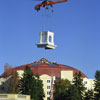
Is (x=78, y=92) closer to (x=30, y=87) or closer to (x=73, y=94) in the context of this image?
(x=73, y=94)

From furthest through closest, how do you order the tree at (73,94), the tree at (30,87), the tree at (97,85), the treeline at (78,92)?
the tree at (97,85), the treeline at (78,92), the tree at (30,87), the tree at (73,94)

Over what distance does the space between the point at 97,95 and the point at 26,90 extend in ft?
99.5

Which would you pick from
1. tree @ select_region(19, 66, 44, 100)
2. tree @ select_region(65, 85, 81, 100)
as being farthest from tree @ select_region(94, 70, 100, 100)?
tree @ select_region(19, 66, 44, 100)

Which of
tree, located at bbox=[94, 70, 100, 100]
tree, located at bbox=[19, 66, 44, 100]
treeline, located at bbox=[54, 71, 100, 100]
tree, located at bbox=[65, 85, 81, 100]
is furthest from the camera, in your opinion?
tree, located at bbox=[94, 70, 100, 100]

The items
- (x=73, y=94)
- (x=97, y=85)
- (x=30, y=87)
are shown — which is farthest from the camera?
(x=97, y=85)

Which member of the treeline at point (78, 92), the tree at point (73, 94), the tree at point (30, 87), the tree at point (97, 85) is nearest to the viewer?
the tree at point (73, 94)

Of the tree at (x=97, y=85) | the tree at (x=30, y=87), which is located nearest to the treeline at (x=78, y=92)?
the tree at (x=97, y=85)

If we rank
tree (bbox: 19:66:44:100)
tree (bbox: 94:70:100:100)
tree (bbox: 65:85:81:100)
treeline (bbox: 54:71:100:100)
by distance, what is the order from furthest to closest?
tree (bbox: 94:70:100:100), treeline (bbox: 54:71:100:100), tree (bbox: 19:66:44:100), tree (bbox: 65:85:81:100)

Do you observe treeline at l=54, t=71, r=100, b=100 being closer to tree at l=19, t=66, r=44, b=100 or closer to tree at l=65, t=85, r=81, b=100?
tree at l=65, t=85, r=81, b=100

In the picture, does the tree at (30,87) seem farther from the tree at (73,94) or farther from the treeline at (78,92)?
the tree at (73,94)

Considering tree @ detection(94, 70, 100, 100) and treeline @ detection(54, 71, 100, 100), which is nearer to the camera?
treeline @ detection(54, 71, 100, 100)

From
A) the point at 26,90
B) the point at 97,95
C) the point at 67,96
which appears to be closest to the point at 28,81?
the point at 26,90

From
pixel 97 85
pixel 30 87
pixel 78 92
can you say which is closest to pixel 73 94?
pixel 78 92

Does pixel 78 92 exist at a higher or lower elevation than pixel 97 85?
lower
